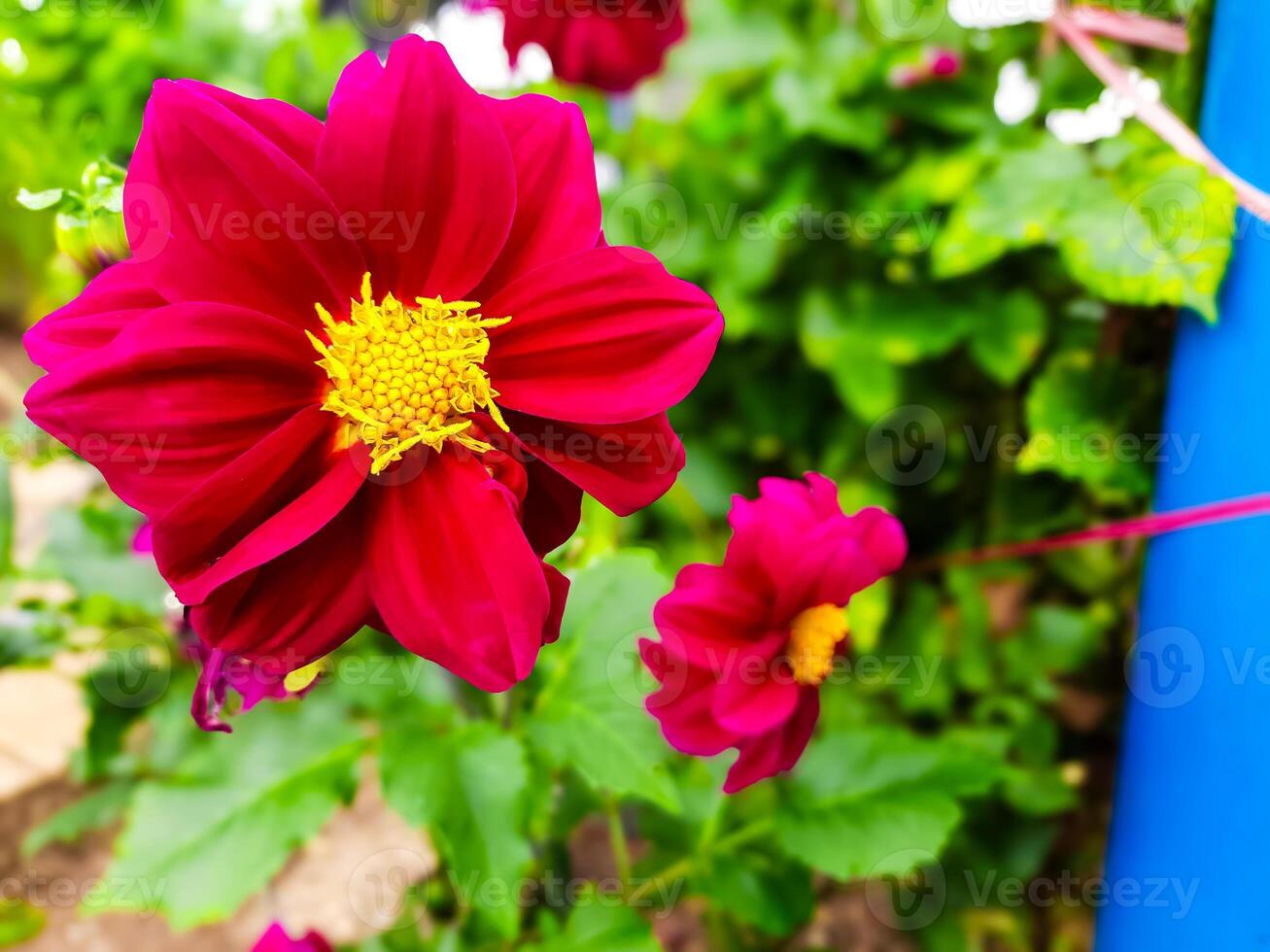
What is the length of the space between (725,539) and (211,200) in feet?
2.38

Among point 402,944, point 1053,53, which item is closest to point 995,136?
point 1053,53

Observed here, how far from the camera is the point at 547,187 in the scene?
368 millimetres

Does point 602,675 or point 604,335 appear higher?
point 604,335

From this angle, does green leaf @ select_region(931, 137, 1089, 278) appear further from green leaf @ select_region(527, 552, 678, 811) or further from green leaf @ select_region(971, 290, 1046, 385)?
green leaf @ select_region(527, 552, 678, 811)

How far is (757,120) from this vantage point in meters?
0.94

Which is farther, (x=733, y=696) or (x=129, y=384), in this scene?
(x=733, y=696)

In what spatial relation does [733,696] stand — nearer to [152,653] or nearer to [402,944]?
[402,944]

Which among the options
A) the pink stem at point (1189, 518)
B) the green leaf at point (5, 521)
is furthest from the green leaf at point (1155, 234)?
the green leaf at point (5, 521)

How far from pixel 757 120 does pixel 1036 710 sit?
0.65 m

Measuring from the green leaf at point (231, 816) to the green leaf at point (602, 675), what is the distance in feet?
0.52

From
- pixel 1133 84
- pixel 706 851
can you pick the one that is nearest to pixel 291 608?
pixel 706 851

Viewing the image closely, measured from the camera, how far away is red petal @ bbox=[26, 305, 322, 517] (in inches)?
12.1

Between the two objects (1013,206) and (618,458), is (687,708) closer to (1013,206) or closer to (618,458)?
(618,458)

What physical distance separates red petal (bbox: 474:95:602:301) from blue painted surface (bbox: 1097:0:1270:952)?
388mm
